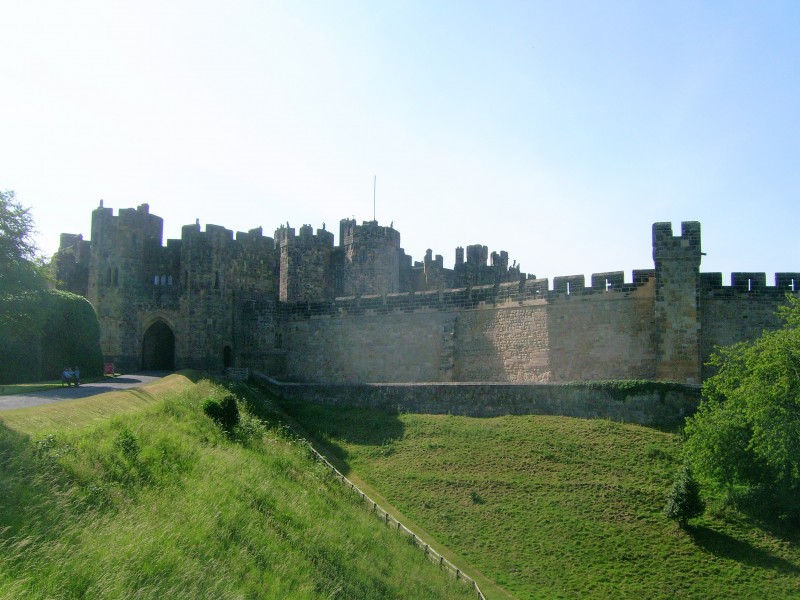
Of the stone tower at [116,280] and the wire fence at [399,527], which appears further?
the stone tower at [116,280]

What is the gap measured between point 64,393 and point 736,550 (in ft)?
66.6

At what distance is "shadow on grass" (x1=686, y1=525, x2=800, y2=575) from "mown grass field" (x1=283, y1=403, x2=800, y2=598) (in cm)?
3

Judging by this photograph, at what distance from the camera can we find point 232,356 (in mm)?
38844

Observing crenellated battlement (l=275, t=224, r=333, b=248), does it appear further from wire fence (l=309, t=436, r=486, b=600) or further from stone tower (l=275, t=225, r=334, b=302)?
wire fence (l=309, t=436, r=486, b=600)

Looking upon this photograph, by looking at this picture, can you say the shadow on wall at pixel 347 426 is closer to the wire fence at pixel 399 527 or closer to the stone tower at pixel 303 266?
the wire fence at pixel 399 527

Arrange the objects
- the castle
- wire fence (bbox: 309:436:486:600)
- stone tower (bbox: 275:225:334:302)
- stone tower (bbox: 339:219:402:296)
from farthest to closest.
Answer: stone tower (bbox: 275:225:334:302) < stone tower (bbox: 339:219:402:296) < the castle < wire fence (bbox: 309:436:486:600)

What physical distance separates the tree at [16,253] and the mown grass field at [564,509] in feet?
43.1

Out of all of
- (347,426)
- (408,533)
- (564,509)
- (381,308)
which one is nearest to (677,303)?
(564,509)

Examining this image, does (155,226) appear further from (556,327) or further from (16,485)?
(16,485)

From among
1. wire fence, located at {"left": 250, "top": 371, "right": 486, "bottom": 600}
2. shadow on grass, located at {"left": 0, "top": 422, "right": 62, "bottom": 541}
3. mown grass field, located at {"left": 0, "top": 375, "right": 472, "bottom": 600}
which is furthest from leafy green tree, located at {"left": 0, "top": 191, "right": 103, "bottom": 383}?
shadow on grass, located at {"left": 0, "top": 422, "right": 62, "bottom": 541}

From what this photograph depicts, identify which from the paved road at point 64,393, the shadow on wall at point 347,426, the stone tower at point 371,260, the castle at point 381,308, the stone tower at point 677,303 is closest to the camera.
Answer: the paved road at point 64,393

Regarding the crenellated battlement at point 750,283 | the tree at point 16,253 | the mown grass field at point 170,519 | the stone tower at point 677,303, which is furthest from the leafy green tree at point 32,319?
the crenellated battlement at point 750,283

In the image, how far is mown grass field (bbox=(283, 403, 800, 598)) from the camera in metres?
17.2

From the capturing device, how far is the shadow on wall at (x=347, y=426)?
88.6ft
